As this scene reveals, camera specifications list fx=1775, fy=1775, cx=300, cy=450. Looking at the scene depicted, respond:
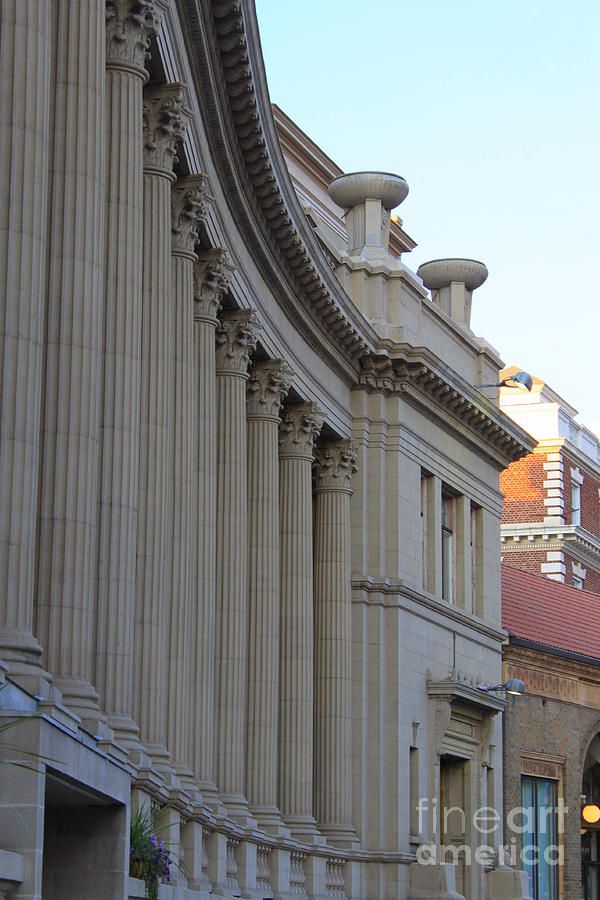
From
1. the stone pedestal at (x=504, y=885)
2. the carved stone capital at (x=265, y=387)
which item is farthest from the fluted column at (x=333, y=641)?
the stone pedestal at (x=504, y=885)

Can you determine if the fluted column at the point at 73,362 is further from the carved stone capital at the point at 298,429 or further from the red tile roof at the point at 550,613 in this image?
the red tile roof at the point at 550,613

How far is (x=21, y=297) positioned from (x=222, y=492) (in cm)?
1611

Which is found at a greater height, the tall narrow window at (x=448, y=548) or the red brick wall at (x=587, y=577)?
→ the red brick wall at (x=587, y=577)

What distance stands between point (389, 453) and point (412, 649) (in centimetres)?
496

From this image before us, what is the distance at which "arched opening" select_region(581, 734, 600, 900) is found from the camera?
60.8m

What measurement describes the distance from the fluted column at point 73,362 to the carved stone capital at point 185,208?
23.2ft

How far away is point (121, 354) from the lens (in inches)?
922

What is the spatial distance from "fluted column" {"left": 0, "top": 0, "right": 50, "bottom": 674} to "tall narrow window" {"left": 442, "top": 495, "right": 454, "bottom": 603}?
31.1m

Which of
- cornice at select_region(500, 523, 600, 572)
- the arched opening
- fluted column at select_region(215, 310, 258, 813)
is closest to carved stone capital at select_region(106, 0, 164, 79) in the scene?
fluted column at select_region(215, 310, 258, 813)

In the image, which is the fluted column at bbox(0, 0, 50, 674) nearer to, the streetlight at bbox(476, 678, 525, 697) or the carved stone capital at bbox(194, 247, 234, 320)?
the carved stone capital at bbox(194, 247, 234, 320)

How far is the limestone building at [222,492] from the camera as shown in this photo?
18266 mm

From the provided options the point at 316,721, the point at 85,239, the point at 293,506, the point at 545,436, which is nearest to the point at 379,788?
the point at 316,721

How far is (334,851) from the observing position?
39.1 m

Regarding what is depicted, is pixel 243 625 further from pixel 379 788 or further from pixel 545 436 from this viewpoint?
pixel 545 436
